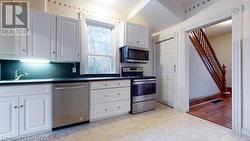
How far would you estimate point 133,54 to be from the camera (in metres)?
3.96

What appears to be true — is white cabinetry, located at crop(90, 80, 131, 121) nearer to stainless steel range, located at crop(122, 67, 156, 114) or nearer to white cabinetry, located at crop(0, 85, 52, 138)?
stainless steel range, located at crop(122, 67, 156, 114)

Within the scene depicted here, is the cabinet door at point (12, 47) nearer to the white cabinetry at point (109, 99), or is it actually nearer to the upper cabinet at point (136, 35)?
the white cabinetry at point (109, 99)

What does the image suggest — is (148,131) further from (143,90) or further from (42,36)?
(42,36)

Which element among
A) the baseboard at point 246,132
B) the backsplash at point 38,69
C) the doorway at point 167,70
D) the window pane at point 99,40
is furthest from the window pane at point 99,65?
the baseboard at point 246,132

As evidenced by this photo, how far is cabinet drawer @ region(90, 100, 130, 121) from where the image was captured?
9.82 ft

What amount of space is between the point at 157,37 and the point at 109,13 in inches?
67.6

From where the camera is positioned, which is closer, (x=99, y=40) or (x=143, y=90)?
(x=143, y=90)

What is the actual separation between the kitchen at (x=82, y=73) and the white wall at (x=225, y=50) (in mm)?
4271

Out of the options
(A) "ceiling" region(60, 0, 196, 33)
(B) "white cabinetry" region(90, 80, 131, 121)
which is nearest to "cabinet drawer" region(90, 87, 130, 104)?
(B) "white cabinetry" region(90, 80, 131, 121)

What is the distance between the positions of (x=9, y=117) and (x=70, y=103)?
876 mm

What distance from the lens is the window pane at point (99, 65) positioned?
12.2 ft

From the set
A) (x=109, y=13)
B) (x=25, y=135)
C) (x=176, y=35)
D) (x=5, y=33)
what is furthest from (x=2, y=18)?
(x=176, y=35)

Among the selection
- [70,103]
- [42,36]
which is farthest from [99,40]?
[70,103]

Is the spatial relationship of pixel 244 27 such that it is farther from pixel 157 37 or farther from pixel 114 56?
pixel 114 56
